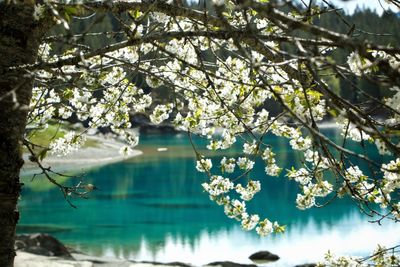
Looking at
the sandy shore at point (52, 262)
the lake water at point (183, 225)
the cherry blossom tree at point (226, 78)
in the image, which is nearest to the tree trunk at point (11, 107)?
the cherry blossom tree at point (226, 78)

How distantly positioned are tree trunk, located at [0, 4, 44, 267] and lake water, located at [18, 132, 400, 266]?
13154 mm

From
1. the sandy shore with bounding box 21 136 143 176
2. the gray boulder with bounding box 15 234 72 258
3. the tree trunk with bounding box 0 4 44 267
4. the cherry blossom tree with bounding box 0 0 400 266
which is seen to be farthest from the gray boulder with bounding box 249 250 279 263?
the sandy shore with bounding box 21 136 143 176

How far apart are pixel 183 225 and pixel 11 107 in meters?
17.7

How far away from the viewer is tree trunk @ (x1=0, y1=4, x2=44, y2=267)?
4062mm

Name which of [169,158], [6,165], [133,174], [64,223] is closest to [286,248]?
[64,223]

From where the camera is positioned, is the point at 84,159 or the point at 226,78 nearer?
the point at 226,78

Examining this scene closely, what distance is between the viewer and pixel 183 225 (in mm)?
21359

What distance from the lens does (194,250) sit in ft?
59.9

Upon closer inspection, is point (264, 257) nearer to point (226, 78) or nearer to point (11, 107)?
point (11, 107)

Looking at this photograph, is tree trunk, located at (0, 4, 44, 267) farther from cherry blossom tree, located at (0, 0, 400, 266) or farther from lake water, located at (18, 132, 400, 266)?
lake water, located at (18, 132, 400, 266)

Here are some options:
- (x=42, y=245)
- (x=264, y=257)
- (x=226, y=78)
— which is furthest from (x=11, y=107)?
(x=264, y=257)

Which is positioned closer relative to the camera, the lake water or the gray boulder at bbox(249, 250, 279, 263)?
the gray boulder at bbox(249, 250, 279, 263)

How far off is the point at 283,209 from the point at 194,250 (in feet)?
23.0

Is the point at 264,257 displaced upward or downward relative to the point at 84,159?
downward
